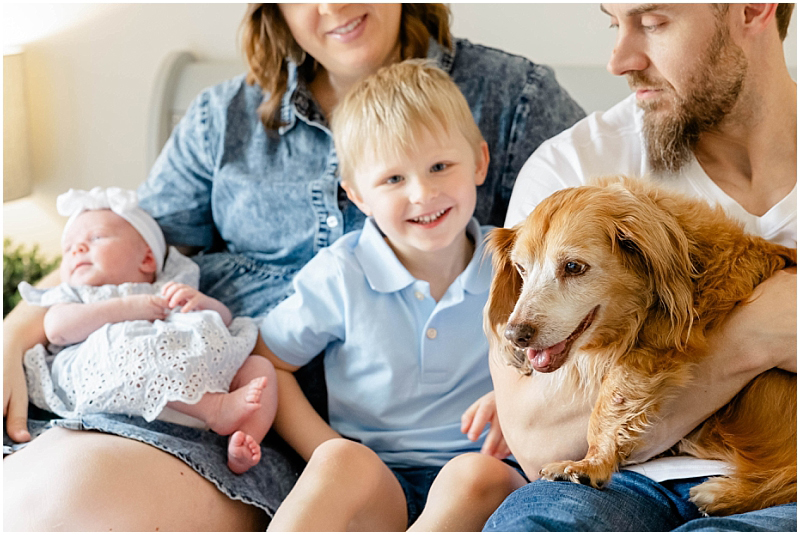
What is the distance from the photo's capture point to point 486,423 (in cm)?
142

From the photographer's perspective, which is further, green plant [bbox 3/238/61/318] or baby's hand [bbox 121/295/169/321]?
green plant [bbox 3/238/61/318]

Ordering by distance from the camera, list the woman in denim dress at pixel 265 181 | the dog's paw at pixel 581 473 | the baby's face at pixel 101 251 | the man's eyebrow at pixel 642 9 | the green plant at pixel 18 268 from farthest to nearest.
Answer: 1. the green plant at pixel 18 268
2. the baby's face at pixel 101 251
3. the woman in denim dress at pixel 265 181
4. the man's eyebrow at pixel 642 9
5. the dog's paw at pixel 581 473

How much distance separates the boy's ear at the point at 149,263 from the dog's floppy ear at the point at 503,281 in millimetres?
1009

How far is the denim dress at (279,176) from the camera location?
1.64 metres

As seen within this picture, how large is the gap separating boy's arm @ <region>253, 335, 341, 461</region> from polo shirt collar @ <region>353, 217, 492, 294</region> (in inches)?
11.5

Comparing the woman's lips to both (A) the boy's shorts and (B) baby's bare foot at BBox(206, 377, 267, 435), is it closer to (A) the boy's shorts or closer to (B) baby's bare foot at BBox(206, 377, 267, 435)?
(B) baby's bare foot at BBox(206, 377, 267, 435)

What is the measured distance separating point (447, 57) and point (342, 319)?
68 cm

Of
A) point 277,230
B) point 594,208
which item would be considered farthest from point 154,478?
point 594,208

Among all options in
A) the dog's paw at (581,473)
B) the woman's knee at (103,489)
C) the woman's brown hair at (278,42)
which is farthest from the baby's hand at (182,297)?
the dog's paw at (581,473)

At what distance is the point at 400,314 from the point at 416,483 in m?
0.35

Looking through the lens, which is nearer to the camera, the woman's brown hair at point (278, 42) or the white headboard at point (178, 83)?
the woman's brown hair at point (278, 42)

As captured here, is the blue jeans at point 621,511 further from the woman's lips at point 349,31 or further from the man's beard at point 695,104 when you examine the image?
the woman's lips at point 349,31

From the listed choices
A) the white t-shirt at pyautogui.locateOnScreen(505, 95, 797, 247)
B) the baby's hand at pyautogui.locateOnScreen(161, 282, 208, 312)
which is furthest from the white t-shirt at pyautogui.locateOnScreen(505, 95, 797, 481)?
the baby's hand at pyautogui.locateOnScreen(161, 282, 208, 312)

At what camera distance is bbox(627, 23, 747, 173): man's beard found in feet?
3.86
